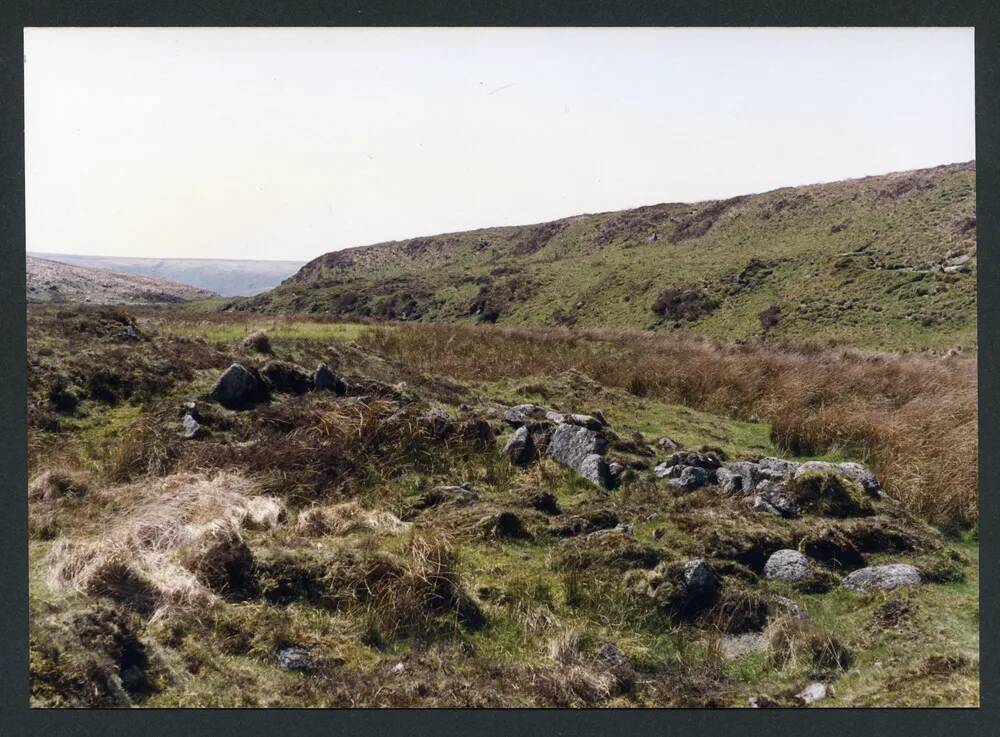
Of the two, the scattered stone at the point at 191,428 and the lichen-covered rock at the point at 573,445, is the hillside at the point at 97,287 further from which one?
the lichen-covered rock at the point at 573,445

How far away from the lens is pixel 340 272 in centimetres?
9462

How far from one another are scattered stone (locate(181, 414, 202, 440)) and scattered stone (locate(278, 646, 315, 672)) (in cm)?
409

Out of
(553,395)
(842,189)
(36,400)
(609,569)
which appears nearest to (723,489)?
(609,569)

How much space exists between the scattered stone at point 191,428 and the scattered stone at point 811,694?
25.5 feet

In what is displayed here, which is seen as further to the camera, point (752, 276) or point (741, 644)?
point (752, 276)

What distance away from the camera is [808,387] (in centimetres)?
1430

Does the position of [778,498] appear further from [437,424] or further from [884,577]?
[437,424]

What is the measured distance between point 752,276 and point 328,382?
34876 millimetres

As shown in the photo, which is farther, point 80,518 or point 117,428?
point 117,428

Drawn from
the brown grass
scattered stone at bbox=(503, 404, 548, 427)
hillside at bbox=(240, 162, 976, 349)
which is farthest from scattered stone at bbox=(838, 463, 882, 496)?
hillside at bbox=(240, 162, 976, 349)

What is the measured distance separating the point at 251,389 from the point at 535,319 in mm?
39759

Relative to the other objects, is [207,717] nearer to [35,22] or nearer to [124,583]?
[124,583]

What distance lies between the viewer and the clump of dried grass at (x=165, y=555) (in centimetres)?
614

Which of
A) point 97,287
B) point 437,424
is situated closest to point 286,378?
point 437,424
